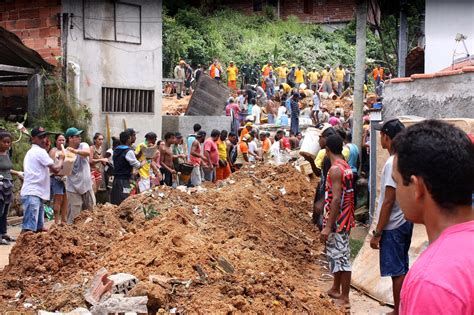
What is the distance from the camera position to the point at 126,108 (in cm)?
1888

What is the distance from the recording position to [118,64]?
18.5 metres

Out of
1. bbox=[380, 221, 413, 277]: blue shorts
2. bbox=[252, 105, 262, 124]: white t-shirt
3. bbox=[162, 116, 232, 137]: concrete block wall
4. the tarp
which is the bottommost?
the tarp

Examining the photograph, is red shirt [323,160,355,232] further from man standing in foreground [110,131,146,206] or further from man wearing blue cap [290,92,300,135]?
man wearing blue cap [290,92,300,135]

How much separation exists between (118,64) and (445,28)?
9.00 meters

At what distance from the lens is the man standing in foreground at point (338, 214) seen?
643cm

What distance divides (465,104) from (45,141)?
5655mm

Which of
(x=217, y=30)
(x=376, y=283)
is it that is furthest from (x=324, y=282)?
(x=217, y=30)

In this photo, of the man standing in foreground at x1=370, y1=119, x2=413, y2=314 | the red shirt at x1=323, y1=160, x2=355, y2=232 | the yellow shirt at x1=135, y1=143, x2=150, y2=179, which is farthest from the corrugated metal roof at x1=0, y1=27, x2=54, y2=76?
the man standing in foreground at x1=370, y1=119, x2=413, y2=314

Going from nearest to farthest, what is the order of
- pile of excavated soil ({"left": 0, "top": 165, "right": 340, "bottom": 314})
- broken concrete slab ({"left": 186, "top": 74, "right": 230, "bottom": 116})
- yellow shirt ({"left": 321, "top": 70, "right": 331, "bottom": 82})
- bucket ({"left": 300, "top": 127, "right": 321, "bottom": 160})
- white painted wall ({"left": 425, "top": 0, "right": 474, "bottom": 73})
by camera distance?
pile of excavated soil ({"left": 0, "top": 165, "right": 340, "bottom": 314}), bucket ({"left": 300, "top": 127, "right": 321, "bottom": 160}), white painted wall ({"left": 425, "top": 0, "right": 474, "bottom": 73}), broken concrete slab ({"left": 186, "top": 74, "right": 230, "bottom": 116}), yellow shirt ({"left": 321, "top": 70, "right": 331, "bottom": 82})

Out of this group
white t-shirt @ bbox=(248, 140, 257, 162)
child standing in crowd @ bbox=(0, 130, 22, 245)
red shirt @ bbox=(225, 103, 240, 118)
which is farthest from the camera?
red shirt @ bbox=(225, 103, 240, 118)

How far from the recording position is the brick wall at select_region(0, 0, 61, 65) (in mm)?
16844

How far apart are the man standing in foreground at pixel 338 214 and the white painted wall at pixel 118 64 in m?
12.0

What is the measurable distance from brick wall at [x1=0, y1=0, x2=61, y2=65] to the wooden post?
98 centimetres

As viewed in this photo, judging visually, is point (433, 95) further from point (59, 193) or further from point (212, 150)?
point (212, 150)
